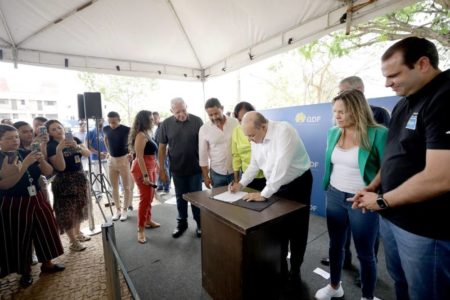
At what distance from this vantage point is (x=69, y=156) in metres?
2.40

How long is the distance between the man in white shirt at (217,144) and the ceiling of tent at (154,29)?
5.56 feet

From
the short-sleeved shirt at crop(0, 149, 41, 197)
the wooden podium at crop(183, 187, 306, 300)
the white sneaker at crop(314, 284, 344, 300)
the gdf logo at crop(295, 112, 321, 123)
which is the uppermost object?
the gdf logo at crop(295, 112, 321, 123)

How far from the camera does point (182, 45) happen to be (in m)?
4.21

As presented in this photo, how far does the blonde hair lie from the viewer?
129 centimetres

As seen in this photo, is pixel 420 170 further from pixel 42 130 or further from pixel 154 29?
pixel 154 29

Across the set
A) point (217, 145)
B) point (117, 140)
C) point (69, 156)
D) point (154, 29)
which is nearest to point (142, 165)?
point (69, 156)

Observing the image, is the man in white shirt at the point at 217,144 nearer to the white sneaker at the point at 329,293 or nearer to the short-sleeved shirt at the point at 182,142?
the short-sleeved shirt at the point at 182,142

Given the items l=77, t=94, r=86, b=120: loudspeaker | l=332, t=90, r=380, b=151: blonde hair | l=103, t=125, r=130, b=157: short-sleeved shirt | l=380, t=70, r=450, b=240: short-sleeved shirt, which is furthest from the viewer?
l=77, t=94, r=86, b=120: loudspeaker

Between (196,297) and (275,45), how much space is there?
3348 millimetres

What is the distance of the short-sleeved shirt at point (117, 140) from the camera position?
329 centimetres

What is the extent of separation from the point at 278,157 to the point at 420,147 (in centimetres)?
77

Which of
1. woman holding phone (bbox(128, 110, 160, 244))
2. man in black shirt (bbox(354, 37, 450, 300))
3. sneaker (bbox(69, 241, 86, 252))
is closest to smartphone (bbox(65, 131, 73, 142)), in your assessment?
woman holding phone (bbox(128, 110, 160, 244))

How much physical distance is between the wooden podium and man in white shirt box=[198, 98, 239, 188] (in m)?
0.79

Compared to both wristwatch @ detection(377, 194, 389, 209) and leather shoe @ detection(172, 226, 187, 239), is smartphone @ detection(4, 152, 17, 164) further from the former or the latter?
wristwatch @ detection(377, 194, 389, 209)
